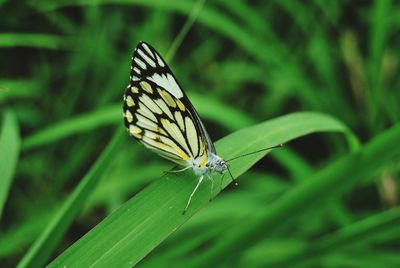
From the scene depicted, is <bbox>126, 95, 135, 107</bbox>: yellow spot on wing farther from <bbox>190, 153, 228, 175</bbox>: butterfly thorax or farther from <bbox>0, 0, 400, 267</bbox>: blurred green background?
<bbox>0, 0, 400, 267</bbox>: blurred green background

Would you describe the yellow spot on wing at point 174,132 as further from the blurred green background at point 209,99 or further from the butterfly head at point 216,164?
the blurred green background at point 209,99

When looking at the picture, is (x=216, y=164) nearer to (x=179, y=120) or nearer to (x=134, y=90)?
(x=179, y=120)

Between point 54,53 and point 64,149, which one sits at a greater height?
point 54,53

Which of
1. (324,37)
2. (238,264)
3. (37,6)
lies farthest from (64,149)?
(324,37)

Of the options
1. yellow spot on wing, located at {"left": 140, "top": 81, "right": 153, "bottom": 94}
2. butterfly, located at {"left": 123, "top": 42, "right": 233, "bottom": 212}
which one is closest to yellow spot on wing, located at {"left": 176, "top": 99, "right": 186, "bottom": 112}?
butterfly, located at {"left": 123, "top": 42, "right": 233, "bottom": 212}

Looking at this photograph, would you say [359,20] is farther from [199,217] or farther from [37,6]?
[37,6]

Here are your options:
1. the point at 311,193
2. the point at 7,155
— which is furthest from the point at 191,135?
the point at 7,155
